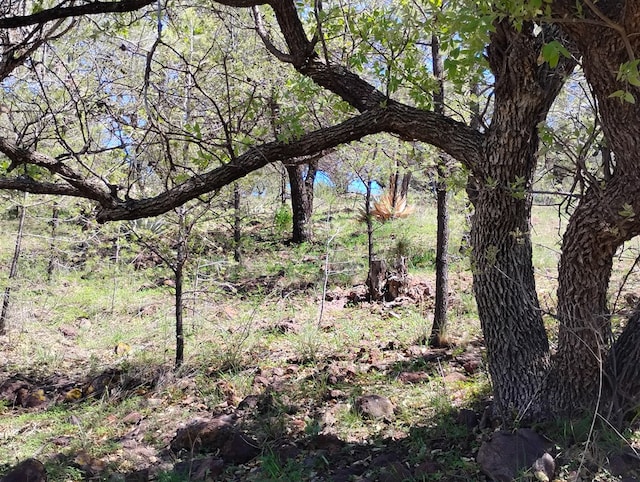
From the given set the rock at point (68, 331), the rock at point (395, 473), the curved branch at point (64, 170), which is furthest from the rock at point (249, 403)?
the rock at point (68, 331)

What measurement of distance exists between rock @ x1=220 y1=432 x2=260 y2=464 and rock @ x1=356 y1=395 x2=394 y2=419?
917mm

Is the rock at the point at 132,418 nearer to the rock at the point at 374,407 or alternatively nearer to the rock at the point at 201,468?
the rock at the point at 201,468

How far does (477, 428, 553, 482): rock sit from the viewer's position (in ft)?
9.90

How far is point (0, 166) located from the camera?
500 cm

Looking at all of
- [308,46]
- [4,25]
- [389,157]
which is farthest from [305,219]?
[4,25]

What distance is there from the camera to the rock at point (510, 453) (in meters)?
3.02

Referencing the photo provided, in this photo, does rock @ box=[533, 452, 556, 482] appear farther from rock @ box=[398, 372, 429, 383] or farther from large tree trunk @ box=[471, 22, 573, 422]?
rock @ box=[398, 372, 429, 383]

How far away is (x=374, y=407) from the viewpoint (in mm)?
4625

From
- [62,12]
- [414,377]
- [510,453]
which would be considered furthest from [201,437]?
[62,12]

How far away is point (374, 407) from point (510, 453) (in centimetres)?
166

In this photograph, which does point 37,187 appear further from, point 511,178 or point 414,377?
point 414,377

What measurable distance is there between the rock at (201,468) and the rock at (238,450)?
13 cm

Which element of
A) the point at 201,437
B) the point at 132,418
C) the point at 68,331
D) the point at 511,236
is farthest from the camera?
the point at 68,331

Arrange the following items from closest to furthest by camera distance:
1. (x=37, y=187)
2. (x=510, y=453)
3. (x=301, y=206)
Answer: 1. (x=510, y=453)
2. (x=37, y=187)
3. (x=301, y=206)
